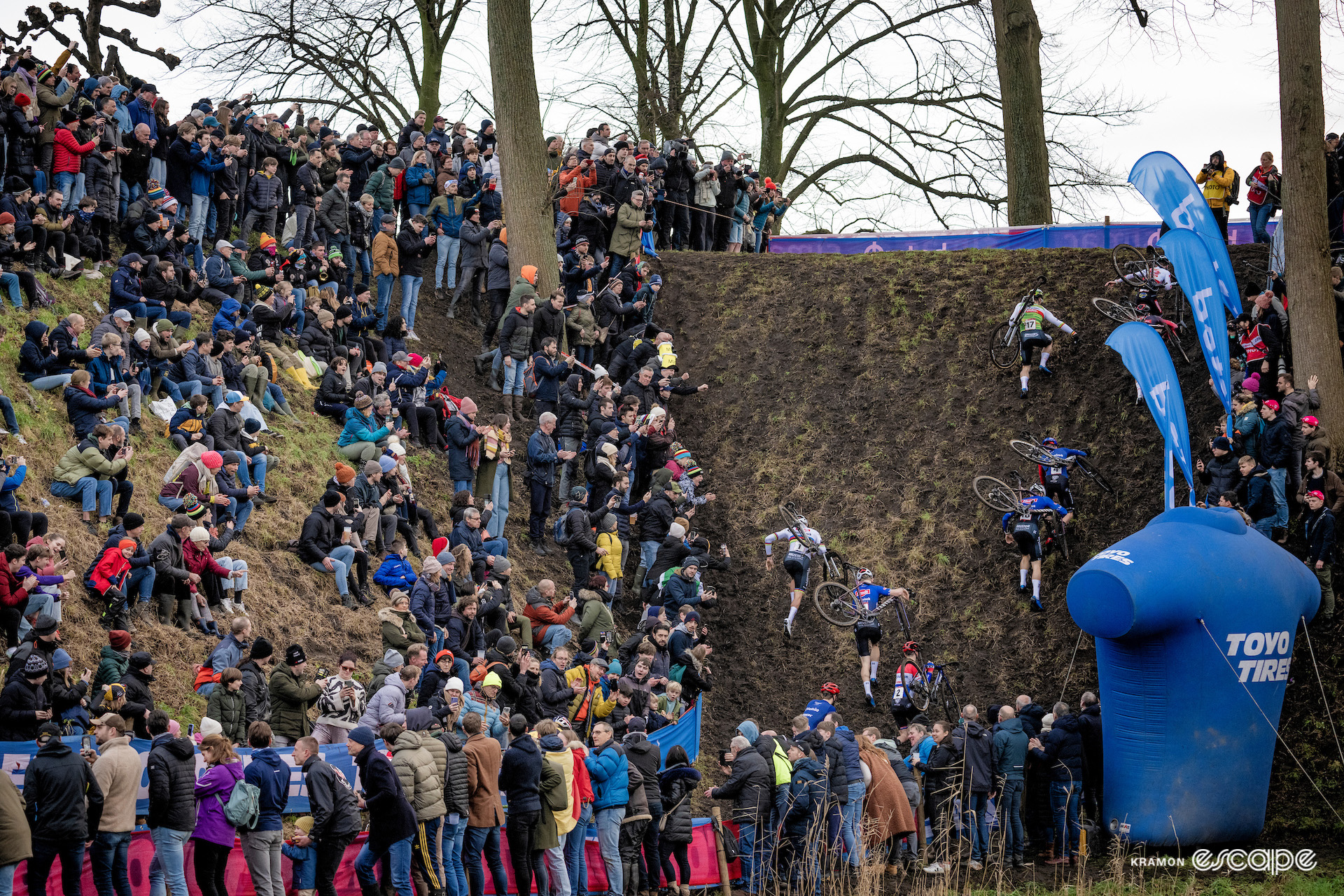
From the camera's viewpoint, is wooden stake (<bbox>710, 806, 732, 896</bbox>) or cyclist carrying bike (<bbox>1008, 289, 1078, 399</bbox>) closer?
wooden stake (<bbox>710, 806, 732, 896</bbox>)

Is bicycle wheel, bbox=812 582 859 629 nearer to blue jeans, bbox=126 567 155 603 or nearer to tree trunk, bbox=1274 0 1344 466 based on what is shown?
tree trunk, bbox=1274 0 1344 466

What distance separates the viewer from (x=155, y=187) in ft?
56.3

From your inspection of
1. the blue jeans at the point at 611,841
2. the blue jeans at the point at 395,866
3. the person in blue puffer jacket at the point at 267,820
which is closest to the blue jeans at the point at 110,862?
the person in blue puffer jacket at the point at 267,820

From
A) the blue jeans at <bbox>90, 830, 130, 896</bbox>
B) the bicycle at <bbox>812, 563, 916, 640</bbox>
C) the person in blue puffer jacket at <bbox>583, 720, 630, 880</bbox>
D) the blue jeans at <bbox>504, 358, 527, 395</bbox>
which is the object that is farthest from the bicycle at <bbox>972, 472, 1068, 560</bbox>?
the blue jeans at <bbox>90, 830, 130, 896</bbox>

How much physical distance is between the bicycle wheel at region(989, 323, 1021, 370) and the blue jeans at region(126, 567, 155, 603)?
1379 cm

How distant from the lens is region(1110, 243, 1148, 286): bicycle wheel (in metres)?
21.6

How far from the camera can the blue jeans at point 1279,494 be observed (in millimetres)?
16438

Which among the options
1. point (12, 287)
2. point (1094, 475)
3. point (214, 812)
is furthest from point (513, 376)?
point (214, 812)

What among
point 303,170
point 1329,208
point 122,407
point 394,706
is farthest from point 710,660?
point 1329,208

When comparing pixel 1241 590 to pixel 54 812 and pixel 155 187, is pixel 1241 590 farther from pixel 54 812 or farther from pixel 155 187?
pixel 155 187

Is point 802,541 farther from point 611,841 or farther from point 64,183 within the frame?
point 64,183

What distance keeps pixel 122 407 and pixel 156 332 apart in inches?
43.4

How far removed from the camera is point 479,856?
11.0 meters

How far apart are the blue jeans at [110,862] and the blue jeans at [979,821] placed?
25.9 feet
